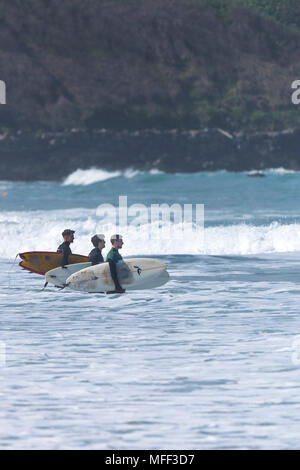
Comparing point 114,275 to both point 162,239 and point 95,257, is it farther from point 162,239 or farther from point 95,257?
point 162,239

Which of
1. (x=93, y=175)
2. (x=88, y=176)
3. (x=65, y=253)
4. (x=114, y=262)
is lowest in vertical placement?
(x=114, y=262)

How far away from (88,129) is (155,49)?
67.2 feet

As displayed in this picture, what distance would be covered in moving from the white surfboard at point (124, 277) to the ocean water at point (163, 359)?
0.68 feet

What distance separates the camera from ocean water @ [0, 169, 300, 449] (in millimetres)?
9070

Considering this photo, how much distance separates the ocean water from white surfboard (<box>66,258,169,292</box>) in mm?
207

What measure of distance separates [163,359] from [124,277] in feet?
20.5

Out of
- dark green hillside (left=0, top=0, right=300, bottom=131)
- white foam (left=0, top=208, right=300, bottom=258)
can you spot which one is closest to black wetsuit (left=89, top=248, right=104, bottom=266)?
→ white foam (left=0, top=208, right=300, bottom=258)

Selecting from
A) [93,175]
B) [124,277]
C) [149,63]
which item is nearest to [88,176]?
[93,175]

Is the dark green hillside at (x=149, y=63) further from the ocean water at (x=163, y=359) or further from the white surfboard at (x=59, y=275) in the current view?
the white surfboard at (x=59, y=275)

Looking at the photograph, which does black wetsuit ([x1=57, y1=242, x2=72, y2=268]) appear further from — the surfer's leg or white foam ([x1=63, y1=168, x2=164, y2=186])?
white foam ([x1=63, y1=168, x2=164, y2=186])

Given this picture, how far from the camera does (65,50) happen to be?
376 feet

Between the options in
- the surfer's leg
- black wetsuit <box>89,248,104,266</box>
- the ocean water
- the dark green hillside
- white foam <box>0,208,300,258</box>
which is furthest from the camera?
the dark green hillside

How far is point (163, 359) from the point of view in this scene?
11898mm

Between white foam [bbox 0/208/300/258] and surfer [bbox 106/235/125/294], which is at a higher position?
white foam [bbox 0/208/300/258]
